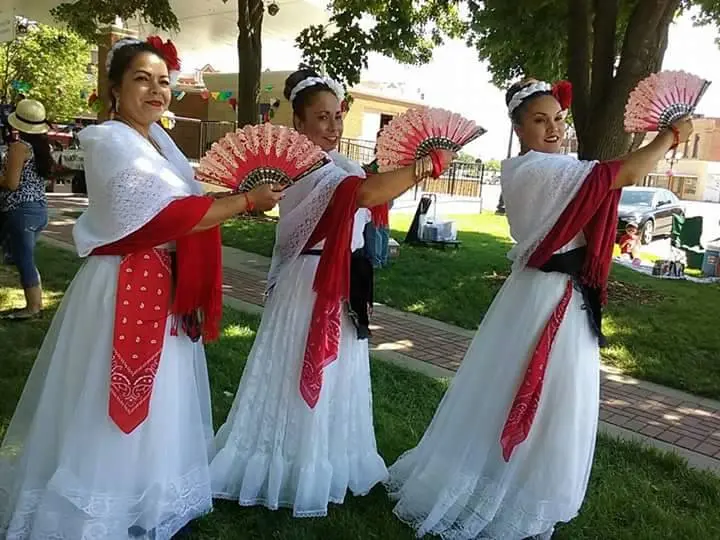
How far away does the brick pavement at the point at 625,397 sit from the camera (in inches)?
175

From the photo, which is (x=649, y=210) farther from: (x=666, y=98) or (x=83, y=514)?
(x=83, y=514)

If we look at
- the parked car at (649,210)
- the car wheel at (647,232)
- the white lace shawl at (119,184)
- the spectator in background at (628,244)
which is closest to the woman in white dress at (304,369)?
the white lace shawl at (119,184)

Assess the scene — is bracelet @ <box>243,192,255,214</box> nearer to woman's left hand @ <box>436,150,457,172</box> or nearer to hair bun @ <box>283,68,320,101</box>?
woman's left hand @ <box>436,150,457,172</box>

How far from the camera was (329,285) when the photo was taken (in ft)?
8.95

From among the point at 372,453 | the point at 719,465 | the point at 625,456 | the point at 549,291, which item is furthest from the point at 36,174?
the point at 719,465

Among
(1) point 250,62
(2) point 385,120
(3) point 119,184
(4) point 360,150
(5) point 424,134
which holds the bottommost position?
(3) point 119,184

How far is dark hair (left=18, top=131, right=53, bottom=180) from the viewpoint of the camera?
5395 mm

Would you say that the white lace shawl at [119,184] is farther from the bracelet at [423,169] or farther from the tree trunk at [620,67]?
the tree trunk at [620,67]

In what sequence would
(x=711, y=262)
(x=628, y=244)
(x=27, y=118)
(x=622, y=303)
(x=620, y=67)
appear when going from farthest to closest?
1. (x=628, y=244)
2. (x=711, y=262)
3. (x=622, y=303)
4. (x=620, y=67)
5. (x=27, y=118)

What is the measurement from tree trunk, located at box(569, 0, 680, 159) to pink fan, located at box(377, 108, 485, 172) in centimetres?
589

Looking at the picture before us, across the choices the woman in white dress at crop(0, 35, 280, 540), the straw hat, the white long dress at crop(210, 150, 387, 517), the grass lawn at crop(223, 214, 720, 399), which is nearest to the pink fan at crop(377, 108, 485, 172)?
the white long dress at crop(210, 150, 387, 517)

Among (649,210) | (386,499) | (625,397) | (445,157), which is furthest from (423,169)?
(649,210)

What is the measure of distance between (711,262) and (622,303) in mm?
4280

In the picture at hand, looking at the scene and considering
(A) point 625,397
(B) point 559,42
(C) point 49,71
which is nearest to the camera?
(A) point 625,397
